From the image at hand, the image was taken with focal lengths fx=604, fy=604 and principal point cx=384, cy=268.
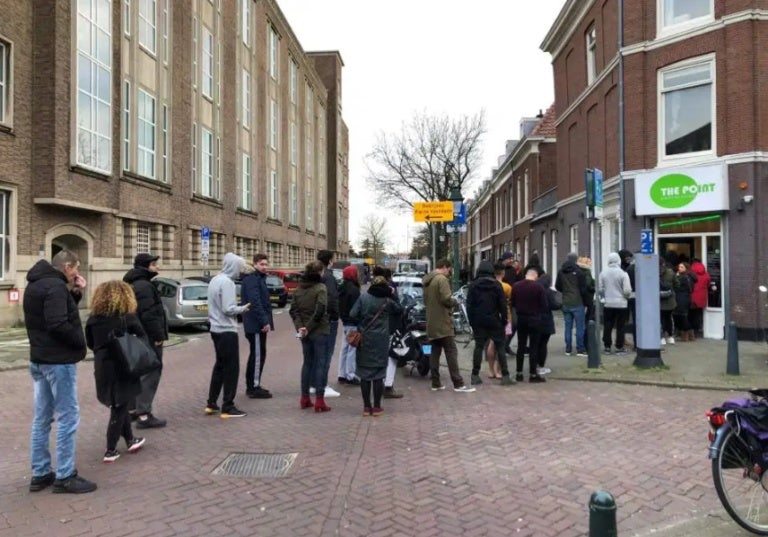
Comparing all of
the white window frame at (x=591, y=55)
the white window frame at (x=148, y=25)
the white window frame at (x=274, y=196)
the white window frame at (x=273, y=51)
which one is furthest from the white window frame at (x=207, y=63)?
the white window frame at (x=591, y=55)

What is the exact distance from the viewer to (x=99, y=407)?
745 cm

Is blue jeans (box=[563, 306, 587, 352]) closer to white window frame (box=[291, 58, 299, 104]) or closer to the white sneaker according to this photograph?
the white sneaker

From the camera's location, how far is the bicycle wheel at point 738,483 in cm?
384

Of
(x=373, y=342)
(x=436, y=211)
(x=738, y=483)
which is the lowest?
(x=738, y=483)

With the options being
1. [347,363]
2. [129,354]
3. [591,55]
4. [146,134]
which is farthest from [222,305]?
[146,134]

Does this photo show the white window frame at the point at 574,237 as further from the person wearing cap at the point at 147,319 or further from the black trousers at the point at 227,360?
the person wearing cap at the point at 147,319

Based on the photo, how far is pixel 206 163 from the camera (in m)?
32.0

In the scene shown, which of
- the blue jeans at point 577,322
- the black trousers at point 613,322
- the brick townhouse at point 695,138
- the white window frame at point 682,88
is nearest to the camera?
the blue jeans at point 577,322

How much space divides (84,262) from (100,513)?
18.3 m

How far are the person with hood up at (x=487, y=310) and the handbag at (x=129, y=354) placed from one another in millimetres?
4676

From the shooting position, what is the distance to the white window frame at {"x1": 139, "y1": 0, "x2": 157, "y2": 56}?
80.1 feet

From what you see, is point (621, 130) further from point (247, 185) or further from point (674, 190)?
point (247, 185)

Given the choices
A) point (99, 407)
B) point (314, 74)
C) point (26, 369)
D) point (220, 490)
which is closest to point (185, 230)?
point (26, 369)

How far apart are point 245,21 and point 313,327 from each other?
37.1 m
